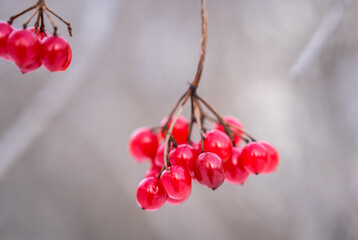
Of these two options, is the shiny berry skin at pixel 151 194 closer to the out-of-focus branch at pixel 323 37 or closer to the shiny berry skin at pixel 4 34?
the shiny berry skin at pixel 4 34

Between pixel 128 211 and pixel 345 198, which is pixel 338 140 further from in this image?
pixel 128 211

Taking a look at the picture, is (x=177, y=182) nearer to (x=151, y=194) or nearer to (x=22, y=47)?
(x=151, y=194)

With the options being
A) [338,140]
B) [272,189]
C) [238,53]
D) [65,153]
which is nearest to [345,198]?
[338,140]

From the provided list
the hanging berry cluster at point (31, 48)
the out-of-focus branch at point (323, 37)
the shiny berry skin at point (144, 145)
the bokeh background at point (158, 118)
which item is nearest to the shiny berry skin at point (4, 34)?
the hanging berry cluster at point (31, 48)

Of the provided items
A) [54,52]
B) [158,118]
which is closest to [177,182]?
[54,52]

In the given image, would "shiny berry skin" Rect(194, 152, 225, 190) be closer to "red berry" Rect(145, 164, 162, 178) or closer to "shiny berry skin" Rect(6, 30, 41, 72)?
"red berry" Rect(145, 164, 162, 178)
